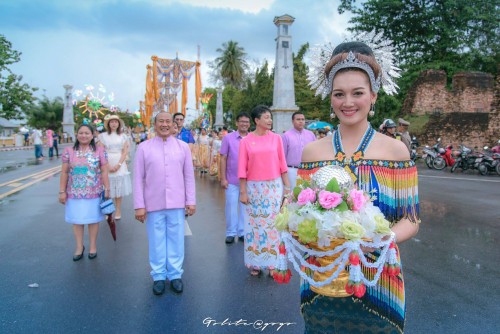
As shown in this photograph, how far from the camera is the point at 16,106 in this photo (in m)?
23.5

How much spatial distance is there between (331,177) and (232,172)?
14.0 ft

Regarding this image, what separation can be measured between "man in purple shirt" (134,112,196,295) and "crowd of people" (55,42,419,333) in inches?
0.4

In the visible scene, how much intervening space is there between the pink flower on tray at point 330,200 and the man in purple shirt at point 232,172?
4254 mm

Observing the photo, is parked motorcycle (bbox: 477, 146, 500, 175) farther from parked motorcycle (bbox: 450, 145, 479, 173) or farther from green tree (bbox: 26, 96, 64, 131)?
green tree (bbox: 26, 96, 64, 131)

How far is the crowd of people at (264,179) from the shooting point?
183cm

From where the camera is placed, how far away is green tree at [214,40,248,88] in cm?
5972

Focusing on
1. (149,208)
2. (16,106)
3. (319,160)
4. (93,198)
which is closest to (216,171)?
(93,198)

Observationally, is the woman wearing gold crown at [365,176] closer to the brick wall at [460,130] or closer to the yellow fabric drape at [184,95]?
the yellow fabric drape at [184,95]

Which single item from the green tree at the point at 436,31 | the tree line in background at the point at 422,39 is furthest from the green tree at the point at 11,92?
the green tree at the point at 436,31

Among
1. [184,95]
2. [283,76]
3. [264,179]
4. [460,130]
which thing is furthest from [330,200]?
[460,130]

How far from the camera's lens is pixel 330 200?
154 centimetres

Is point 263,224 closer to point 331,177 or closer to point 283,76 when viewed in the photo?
point 331,177

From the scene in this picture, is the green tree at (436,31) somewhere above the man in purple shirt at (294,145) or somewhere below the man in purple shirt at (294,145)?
above

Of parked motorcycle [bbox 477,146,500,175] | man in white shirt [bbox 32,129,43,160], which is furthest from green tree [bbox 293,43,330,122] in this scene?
man in white shirt [bbox 32,129,43,160]
